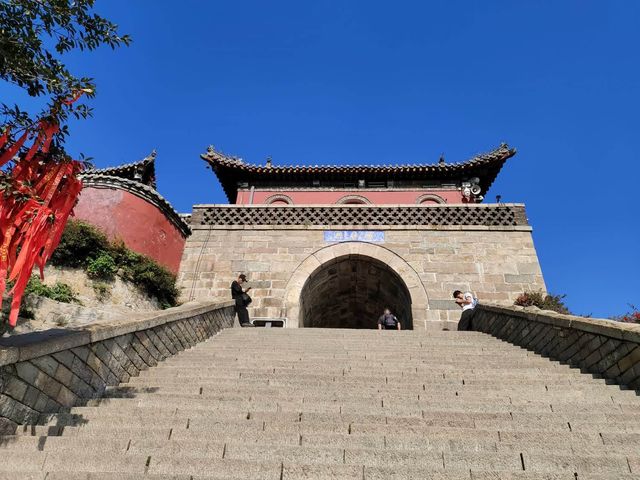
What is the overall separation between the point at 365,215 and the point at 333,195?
4.12 metres

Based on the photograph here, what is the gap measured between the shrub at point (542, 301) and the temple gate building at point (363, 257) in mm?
594

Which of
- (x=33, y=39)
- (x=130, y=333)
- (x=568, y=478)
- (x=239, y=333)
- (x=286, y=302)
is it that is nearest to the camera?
(x=568, y=478)

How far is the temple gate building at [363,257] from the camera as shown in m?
9.76

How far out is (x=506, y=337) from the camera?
641 centimetres

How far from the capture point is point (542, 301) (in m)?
8.56

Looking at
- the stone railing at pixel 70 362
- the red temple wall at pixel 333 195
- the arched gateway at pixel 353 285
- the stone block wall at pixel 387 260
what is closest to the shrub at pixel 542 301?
the stone block wall at pixel 387 260

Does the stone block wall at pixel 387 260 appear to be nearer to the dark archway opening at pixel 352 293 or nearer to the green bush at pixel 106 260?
the dark archway opening at pixel 352 293

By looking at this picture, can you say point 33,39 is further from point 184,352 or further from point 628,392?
point 628,392

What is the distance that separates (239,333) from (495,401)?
4.84 meters

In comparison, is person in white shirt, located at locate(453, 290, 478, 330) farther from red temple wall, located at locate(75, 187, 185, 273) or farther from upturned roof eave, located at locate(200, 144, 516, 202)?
red temple wall, located at locate(75, 187, 185, 273)

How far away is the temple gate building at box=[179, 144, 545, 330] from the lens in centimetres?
976

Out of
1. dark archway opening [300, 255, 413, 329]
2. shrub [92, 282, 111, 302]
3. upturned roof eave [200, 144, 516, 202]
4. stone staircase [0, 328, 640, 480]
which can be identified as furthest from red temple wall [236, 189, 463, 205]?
stone staircase [0, 328, 640, 480]

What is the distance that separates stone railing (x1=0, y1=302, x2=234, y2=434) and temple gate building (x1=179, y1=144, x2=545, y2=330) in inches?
201

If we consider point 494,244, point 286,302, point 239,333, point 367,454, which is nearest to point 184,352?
point 239,333
